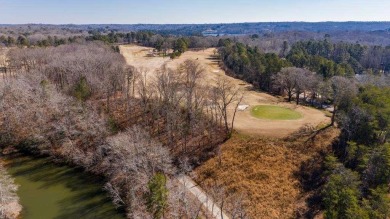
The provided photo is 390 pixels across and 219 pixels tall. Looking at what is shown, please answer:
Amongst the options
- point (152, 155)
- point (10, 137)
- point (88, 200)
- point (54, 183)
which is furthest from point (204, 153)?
point (10, 137)

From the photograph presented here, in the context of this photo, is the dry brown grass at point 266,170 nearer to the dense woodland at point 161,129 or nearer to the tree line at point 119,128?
the dense woodland at point 161,129

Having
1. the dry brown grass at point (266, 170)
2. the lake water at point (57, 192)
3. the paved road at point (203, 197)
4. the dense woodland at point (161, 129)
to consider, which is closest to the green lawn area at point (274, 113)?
the dense woodland at point (161, 129)

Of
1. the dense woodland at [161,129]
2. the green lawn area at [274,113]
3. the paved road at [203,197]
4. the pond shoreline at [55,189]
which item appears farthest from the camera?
the green lawn area at [274,113]

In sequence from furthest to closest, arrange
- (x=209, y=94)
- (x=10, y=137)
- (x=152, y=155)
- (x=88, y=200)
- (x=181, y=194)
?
(x=209, y=94)
(x=10, y=137)
(x=152, y=155)
(x=88, y=200)
(x=181, y=194)

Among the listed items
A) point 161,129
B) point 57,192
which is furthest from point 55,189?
point 161,129

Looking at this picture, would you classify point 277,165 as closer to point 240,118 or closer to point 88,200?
point 240,118

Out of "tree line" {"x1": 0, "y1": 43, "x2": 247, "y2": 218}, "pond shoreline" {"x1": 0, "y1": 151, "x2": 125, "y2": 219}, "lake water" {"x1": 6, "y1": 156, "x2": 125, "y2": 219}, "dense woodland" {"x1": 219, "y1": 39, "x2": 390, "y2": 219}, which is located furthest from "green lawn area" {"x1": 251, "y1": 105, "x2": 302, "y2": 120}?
"lake water" {"x1": 6, "y1": 156, "x2": 125, "y2": 219}

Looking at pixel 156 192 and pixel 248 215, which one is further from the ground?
pixel 156 192
